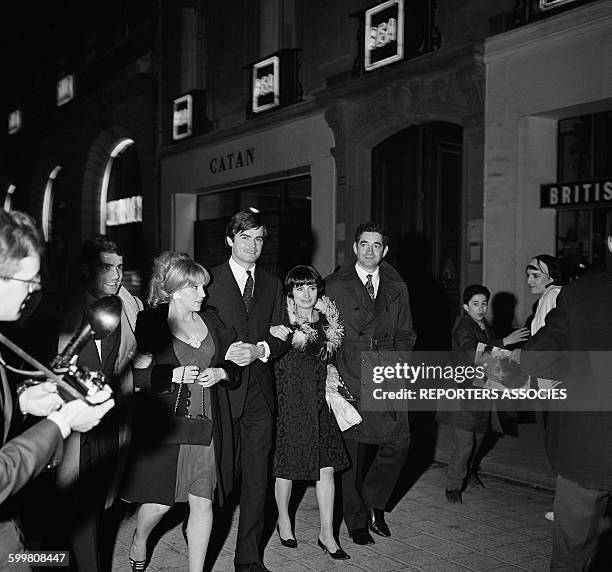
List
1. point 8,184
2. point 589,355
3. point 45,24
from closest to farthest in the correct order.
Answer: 1. point 589,355
2. point 45,24
3. point 8,184

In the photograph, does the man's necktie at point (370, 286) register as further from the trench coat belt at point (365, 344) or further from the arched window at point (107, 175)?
the arched window at point (107, 175)

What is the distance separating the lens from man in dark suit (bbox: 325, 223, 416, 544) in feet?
18.2

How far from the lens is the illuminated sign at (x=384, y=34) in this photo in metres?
12.2

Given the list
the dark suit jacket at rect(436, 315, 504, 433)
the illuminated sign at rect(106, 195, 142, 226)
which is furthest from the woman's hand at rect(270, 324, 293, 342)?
the illuminated sign at rect(106, 195, 142, 226)

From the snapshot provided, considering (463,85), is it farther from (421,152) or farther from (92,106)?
(92,106)

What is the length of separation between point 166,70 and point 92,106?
15.9 ft

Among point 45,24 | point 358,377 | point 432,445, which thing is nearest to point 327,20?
point 432,445

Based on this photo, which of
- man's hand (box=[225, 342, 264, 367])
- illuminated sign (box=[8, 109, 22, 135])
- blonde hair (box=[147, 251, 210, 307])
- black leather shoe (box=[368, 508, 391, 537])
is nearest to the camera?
blonde hair (box=[147, 251, 210, 307])

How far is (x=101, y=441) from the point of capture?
4.18 m

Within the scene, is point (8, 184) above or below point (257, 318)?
above

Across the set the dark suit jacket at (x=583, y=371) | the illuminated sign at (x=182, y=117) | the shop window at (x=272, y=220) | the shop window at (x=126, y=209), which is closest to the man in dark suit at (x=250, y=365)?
the dark suit jacket at (x=583, y=371)

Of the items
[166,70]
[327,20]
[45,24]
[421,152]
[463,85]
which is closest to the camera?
[463,85]

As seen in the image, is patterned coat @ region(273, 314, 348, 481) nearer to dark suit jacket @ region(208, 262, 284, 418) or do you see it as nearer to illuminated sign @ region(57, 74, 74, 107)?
dark suit jacket @ region(208, 262, 284, 418)

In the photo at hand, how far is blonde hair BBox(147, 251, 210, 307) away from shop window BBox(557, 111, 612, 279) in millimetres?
6827
